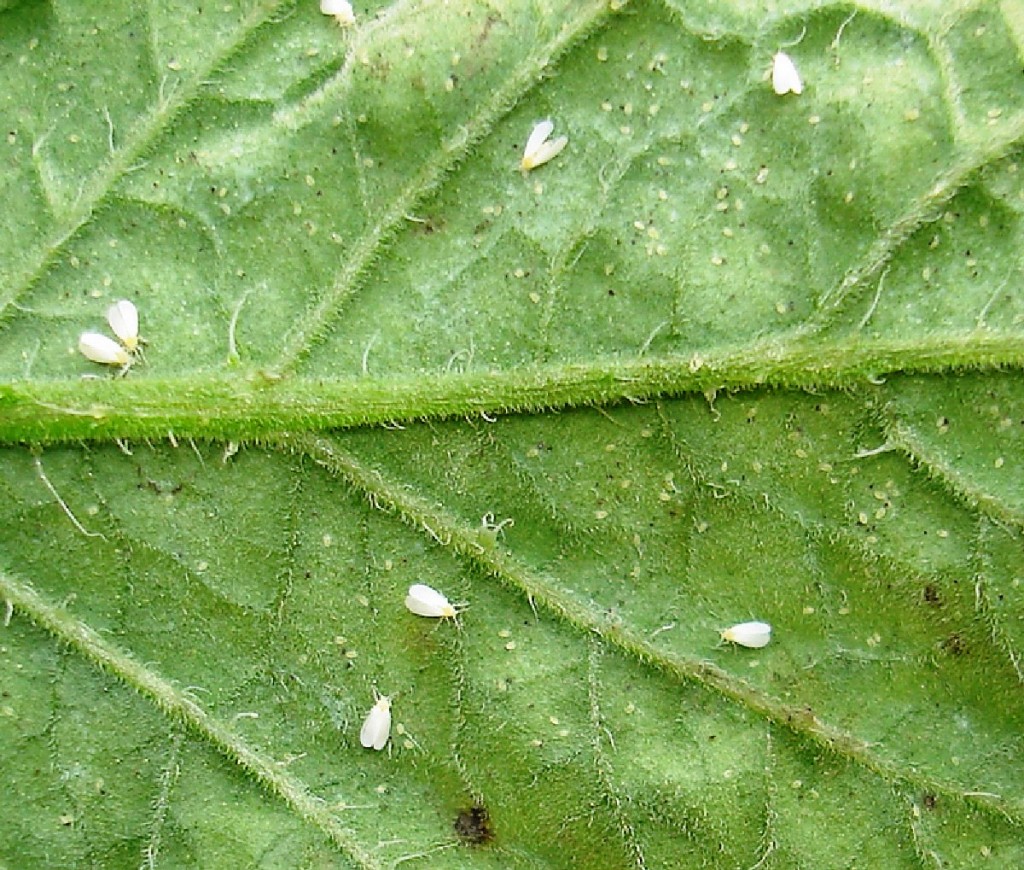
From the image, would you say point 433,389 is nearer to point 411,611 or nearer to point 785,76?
point 411,611

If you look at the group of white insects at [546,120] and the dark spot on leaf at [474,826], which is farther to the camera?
the dark spot on leaf at [474,826]

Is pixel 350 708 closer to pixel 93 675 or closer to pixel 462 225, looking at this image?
pixel 93 675

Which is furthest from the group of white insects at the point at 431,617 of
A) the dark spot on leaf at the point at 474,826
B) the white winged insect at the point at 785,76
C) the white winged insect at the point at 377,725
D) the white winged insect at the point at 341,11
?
the white winged insect at the point at 341,11

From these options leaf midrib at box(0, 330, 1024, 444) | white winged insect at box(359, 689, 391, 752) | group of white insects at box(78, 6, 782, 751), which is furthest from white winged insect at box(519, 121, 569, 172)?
white winged insect at box(359, 689, 391, 752)

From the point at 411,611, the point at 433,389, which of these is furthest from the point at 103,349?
the point at 411,611

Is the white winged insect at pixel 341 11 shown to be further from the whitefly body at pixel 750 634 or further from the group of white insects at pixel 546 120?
the whitefly body at pixel 750 634

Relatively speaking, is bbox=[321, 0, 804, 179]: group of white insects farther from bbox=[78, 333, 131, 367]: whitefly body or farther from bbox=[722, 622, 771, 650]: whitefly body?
bbox=[722, 622, 771, 650]: whitefly body
